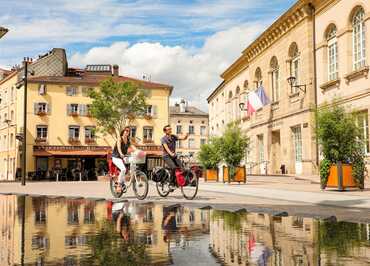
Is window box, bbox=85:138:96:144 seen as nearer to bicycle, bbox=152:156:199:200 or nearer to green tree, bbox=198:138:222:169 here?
green tree, bbox=198:138:222:169

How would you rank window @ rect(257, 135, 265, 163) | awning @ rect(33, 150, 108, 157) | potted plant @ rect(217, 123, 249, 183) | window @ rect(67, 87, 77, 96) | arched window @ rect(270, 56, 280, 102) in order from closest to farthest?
potted plant @ rect(217, 123, 249, 183) → arched window @ rect(270, 56, 280, 102) → window @ rect(257, 135, 265, 163) → awning @ rect(33, 150, 108, 157) → window @ rect(67, 87, 77, 96)

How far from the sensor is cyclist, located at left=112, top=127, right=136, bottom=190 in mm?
13289

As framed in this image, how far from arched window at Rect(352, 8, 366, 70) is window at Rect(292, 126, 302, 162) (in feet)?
24.5

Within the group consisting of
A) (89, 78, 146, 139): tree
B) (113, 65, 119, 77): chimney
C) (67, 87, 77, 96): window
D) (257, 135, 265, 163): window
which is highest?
(113, 65, 119, 77): chimney

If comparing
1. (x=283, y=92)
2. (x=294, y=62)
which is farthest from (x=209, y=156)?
(x=294, y=62)

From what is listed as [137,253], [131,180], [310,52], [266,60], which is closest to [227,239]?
[137,253]

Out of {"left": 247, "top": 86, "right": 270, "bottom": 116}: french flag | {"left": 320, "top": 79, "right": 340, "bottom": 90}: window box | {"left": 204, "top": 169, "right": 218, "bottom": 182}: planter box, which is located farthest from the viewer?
{"left": 247, "top": 86, "right": 270, "bottom": 116}: french flag

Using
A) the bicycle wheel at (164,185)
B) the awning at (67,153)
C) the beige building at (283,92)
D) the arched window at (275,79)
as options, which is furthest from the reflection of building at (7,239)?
the awning at (67,153)

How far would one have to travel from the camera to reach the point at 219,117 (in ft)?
192

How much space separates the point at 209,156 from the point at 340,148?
1348 cm

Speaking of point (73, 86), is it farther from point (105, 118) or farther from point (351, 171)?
point (351, 171)

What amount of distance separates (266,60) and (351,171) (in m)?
21.1

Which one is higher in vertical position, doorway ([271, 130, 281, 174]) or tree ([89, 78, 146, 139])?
tree ([89, 78, 146, 139])

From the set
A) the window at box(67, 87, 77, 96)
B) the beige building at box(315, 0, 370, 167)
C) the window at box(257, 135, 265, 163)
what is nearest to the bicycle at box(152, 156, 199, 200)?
the beige building at box(315, 0, 370, 167)
